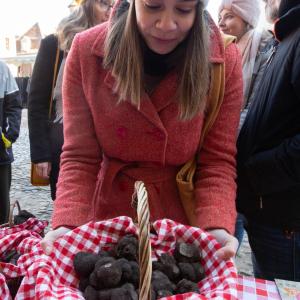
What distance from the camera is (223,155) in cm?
121

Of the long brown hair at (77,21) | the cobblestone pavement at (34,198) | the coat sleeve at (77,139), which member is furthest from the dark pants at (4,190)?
the coat sleeve at (77,139)

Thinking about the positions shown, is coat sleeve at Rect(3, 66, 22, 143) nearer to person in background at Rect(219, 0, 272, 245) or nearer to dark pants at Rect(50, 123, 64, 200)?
dark pants at Rect(50, 123, 64, 200)

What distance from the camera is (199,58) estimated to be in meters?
1.15

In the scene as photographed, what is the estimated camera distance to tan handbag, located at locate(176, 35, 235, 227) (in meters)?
1.17

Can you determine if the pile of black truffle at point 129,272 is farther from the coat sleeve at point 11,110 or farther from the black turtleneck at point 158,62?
the coat sleeve at point 11,110

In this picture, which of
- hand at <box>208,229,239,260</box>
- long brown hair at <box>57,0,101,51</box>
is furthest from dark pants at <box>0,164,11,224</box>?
hand at <box>208,229,239,260</box>

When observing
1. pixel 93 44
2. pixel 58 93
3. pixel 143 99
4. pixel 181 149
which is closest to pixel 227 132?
pixel 181 149

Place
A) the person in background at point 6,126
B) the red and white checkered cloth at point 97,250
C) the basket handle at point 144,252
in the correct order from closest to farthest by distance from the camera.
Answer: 1. the basket handle at point 144,252
2. the red and white checkered cloth at point 97,250
3. the person in background at point 6,126

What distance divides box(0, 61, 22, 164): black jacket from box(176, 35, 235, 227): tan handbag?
6.49 feet

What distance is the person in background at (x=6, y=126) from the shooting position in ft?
9.11

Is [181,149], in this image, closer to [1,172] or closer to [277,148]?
[277,148]

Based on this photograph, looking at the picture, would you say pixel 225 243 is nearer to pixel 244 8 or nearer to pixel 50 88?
pixel 50 88

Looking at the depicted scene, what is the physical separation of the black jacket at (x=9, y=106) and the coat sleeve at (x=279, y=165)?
6.94 feet

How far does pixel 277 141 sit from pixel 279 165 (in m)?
0.09
